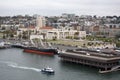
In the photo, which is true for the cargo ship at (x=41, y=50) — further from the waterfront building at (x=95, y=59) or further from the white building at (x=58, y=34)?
the white building at (x=58, y=34)

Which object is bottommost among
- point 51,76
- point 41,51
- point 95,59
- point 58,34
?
point 51,76

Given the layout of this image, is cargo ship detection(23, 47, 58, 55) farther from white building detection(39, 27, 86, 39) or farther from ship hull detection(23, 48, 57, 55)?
white building detection(39, 27, 86, 39)

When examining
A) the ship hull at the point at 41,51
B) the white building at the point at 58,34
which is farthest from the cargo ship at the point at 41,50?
the white building at the point at 58,34

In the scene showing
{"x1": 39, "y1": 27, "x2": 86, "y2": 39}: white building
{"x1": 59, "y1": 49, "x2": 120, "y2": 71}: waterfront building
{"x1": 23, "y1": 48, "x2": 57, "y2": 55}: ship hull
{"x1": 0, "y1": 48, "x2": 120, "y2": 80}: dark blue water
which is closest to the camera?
{"x1": 0, "y1": 48, "x2": 120, "y2": 80}: dark blue water

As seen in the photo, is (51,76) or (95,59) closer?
(51,76)

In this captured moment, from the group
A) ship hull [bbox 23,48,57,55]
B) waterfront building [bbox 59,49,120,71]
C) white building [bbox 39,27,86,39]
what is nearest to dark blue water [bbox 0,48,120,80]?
waterfront building [bbox 59,49,120,71]

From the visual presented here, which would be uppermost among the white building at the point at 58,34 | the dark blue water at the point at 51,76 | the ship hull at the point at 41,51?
the white building at the point at 58,34

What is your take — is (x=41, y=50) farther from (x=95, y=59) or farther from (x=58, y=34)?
(x=58, y=34)

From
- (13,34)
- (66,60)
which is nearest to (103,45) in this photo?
(66,60)

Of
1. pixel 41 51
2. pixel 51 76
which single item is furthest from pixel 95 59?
pixel 41 51

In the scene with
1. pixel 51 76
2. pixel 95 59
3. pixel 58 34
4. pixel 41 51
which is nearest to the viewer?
pixel 51 76

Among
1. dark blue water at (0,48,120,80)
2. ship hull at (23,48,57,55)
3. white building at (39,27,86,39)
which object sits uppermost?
white building at (39,27,86,39)

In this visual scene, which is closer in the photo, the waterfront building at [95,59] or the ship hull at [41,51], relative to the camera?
the waterfront building at [95,59]
